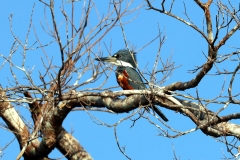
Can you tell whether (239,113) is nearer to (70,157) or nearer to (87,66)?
(87,66)

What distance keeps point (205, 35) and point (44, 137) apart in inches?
118

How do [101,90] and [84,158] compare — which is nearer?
[101,90]

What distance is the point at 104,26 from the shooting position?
6.17 metres

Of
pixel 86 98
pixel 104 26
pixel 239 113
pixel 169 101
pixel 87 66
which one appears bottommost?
pixel 239 113

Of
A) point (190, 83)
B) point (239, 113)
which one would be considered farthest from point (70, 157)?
point (239, 113)

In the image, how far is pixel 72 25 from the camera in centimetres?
583

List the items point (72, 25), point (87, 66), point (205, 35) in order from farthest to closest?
point (87, 66)
point (72, 25)
point (205, 35)

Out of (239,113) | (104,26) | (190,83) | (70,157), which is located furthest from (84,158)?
(239,113)

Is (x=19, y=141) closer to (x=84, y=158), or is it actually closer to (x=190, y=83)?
(x=84, y=158)

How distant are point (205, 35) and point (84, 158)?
2.84m

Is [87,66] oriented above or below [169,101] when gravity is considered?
above

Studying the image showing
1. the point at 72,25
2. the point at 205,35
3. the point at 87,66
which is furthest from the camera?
the point at 87,66

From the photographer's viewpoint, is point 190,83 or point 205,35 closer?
point 205,35

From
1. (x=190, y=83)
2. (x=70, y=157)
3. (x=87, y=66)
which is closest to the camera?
(x=190, y=83)
